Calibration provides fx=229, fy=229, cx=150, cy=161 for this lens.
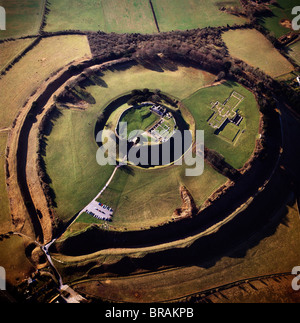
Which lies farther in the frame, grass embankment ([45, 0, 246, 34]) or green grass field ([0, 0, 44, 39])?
grass embankment ([45, 0, 246, 34])

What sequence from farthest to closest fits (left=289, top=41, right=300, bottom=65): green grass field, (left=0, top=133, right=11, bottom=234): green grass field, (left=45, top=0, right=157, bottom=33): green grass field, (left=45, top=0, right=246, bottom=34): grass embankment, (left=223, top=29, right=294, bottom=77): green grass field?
(left=45, top=0, right=246, bottom=34): grass embankment
(left=45, top=0, right=157, bottom=33): green grass field
(left=289, top=41, right=300, bottom=65): green grass field
(left=223, top=29, right=294, bottom=77): green grass field
(left=0, top=133, right=11, bottom=234): green grass field

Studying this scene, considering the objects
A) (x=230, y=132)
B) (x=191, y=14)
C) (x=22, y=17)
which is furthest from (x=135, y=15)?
(x=230, y=132)

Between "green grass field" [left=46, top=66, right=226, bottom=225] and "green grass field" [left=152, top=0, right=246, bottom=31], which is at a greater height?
"green grass field" [left=152, top=0, right=246, bottom=31]

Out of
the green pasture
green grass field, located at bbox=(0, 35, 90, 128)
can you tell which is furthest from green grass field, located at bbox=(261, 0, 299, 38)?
green grass field, located at bbox=(0, 35, 90, 128)

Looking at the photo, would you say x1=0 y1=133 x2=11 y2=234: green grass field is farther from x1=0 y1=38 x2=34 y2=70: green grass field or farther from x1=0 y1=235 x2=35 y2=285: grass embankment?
x1=0 y1=38 x2=34 y2=70: green grass field

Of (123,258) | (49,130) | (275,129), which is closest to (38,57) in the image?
(49,130)

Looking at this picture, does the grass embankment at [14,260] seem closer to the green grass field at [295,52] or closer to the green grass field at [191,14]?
the green grass field at [191,14]

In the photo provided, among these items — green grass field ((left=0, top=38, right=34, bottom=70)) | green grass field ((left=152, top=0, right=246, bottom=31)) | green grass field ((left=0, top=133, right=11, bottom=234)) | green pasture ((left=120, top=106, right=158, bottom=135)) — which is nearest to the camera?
green grass field ((left=0, top=133, right=11, bottom=234))
